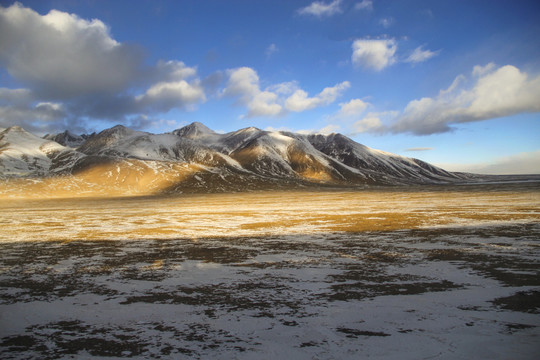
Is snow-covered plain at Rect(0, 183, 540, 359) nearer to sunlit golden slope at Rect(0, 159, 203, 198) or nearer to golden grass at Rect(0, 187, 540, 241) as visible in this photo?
golden grass at Rect(0, 187, 540, 241)

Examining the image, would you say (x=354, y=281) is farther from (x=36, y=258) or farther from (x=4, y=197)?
(x=4, y=197)

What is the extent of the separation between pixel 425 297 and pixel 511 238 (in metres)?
14.6

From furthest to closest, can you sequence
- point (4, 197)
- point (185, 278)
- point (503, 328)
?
point (4, 197) < point (185, 278) < point (503, 328)

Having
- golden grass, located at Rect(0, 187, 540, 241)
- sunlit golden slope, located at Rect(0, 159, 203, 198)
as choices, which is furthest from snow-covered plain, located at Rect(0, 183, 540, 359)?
sunlit golden slope, located at Rect(0, 159, 203, 198)

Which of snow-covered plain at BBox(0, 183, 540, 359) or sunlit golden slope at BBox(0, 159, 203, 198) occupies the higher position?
sunlit golden slope at BBox(0, 159, 203, 198)

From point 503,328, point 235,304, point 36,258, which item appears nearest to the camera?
point 503,328

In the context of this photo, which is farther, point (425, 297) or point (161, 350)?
point (425, 297)

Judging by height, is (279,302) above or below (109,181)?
below

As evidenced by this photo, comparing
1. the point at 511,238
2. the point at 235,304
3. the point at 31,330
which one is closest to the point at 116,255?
the point at 31,330

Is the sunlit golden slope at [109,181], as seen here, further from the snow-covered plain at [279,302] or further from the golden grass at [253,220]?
the snow-covered plain at [279,302]

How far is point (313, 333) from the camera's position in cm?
725

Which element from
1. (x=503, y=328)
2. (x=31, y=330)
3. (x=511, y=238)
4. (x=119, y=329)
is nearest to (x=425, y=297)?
(x=503, y=328)

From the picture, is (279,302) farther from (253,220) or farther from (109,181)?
(109,181)

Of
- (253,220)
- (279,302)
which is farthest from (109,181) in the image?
(279,302)
